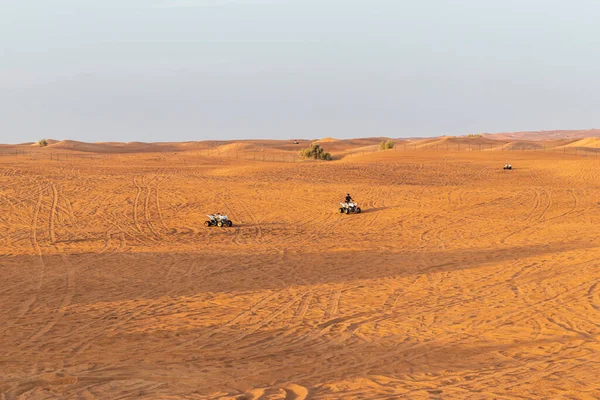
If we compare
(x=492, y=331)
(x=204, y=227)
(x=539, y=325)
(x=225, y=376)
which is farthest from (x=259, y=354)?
(x=204, y=227)

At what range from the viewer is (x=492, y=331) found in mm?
12328

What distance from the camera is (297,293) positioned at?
15.8m

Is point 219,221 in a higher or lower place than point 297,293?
higher

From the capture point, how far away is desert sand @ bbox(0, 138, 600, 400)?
9789mm

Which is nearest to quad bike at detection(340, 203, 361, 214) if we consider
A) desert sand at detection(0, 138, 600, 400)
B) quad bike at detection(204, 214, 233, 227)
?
desert sand at detection(0, 138, 600, 400)

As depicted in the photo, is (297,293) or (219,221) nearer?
(297,293)

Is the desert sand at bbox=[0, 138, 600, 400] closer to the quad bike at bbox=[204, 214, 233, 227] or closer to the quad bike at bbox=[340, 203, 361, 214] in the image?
the quad bike at bbox=[204, 214, 233, 227]

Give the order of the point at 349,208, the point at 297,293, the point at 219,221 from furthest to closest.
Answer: the point at 349,208, the point at 219,221, the point at 297,293

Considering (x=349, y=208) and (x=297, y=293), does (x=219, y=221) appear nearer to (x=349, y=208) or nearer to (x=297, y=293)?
(x=349, y=208)

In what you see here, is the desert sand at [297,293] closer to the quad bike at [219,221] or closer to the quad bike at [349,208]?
the quad bike at [219,221]

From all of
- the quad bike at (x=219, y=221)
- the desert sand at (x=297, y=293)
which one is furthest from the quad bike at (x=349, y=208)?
the quad bike at (x=219, y=221)

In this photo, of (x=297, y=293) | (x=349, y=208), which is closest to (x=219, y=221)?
(x=349, y=208)

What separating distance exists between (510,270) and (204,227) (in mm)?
12668

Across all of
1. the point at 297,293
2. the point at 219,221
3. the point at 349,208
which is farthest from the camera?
the point at 349,208
